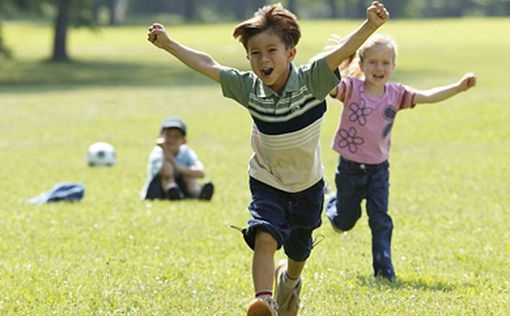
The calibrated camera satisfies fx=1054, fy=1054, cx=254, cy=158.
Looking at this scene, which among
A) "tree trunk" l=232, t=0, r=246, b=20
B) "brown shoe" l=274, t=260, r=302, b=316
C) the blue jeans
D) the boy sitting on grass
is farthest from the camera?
"tree trunk" l=232, t=0, r=246, b=20

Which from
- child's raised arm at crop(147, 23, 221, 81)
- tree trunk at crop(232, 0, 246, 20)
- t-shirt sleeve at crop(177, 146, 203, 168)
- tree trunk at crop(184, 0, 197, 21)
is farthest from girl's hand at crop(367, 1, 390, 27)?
tree trunk at crop(232, 0, 246, 20)

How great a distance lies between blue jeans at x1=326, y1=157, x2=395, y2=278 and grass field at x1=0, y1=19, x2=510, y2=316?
9.0 inches

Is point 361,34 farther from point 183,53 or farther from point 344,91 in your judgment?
point 344,91

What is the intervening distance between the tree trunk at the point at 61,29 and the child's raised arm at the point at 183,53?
43.8 meters

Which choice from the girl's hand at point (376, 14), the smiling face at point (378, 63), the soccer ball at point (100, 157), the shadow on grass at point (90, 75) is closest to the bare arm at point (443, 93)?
the smiling face at point (378, 63)

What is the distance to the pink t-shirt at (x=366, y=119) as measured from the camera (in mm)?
7910

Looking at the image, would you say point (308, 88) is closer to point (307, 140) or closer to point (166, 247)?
point (307, 140)

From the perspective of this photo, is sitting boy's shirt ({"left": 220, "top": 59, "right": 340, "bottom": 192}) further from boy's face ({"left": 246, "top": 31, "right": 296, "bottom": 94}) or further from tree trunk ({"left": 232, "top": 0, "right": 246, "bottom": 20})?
tree trunk ({"left": 232, "top": 0, "right": 246, "bottom": 20})

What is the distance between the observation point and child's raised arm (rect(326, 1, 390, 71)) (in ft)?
17.8

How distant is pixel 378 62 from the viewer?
784 centimetres

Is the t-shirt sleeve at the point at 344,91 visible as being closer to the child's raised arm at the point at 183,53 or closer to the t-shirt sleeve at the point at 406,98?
the t-shirt sleeve at the point at 406,98

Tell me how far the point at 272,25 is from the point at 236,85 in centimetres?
41

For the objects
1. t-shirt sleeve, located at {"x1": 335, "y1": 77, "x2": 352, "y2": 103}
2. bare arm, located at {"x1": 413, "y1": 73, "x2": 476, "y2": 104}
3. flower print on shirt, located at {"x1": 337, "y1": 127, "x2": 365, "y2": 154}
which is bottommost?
flower print on shirt, located at {"x1": 337, "y1": 127, "x2": 365, "y2": 154}

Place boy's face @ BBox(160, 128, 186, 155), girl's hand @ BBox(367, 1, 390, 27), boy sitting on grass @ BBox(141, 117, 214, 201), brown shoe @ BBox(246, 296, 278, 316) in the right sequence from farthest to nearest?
boy's face @ BBox(160, 128, 186, 155)
boy sitting on grass @ BBox(141, 117, 214, 201)
girl's hand @ BBox(367, 1, 390, 27)
brown shoe @ BBox(246, 296, 278, 316)
